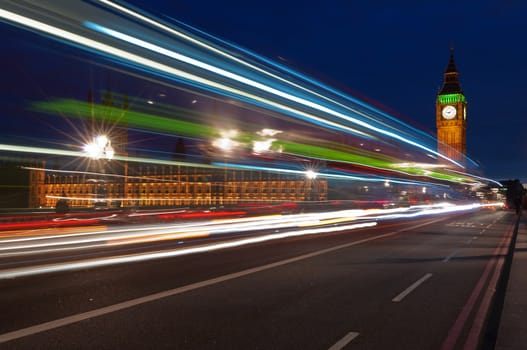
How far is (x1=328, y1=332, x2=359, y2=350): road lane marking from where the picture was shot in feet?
19.2

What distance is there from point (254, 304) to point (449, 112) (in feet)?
535

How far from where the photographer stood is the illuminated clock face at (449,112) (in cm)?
15888

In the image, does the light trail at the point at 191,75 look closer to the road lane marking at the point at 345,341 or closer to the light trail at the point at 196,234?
the light trail at the point at 196,234

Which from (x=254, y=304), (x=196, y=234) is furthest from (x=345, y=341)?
(x=196, y=234)

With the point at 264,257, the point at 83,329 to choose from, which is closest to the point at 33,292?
the point at 83,329

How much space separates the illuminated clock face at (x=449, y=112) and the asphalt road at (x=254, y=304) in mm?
154294

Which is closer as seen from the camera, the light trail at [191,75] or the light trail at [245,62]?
the light trail at [191,75]

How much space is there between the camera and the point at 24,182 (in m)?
17.5

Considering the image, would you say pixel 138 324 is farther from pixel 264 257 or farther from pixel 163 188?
pixel 163 188

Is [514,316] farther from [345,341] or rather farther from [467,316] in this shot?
[345,341]

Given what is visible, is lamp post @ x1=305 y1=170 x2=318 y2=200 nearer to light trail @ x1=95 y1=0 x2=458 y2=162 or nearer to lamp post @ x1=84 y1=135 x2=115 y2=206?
light trail @ x1=95 y1=0 x2=458 y2=162

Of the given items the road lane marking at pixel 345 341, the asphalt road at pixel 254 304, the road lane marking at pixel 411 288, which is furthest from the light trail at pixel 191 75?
the road lane marking at pixel 345 341

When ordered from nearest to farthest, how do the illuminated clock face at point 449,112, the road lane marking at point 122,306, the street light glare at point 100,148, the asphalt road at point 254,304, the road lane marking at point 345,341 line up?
the road lane marking at point 345,341, the asphalt road at point 254,304, the road lane marking at point 122,306, the street light glare at point 100,148, the illuminated clock face at point 449,112

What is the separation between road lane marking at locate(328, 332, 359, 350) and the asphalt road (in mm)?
11
